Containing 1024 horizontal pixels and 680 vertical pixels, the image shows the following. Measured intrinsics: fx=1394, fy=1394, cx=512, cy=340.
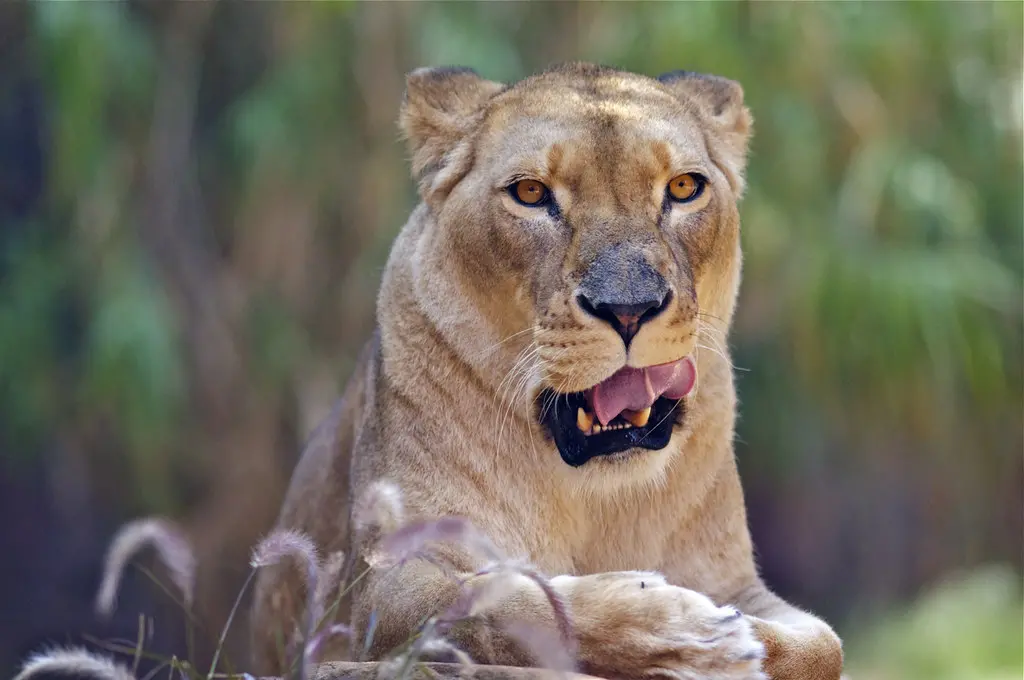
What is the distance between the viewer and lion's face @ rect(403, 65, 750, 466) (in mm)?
3102

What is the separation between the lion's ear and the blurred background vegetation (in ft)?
13.6

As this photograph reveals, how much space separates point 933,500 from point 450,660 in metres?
7.08

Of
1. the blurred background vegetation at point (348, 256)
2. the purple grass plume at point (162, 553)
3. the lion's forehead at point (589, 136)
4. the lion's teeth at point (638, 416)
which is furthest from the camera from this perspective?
the blurred background vegetation at point (348, 256)

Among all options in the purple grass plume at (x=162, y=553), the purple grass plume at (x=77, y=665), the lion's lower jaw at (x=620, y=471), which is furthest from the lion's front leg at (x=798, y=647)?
the purple grass plume at (x=77, y=665)

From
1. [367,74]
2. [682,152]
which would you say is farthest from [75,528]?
[682,152]

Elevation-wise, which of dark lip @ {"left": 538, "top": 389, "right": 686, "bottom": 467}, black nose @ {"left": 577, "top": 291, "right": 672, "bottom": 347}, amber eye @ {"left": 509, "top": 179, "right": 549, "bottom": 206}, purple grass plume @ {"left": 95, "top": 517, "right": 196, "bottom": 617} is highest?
amber eye @ {"left": 509, "top": 179, "right": 549, "bottom": 206}

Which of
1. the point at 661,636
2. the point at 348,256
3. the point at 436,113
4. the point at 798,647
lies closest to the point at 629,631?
the point at 661,636

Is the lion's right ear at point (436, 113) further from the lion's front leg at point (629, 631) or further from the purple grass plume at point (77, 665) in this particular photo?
the purple grass plume at point (77, 665)

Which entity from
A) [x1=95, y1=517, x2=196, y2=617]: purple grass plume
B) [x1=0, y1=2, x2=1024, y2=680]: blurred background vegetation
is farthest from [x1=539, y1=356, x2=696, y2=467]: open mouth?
[x1=0, y1=2, x2=1024, y2=680]: blurred background vegetation

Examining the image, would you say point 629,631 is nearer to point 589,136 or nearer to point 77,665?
point 77,665

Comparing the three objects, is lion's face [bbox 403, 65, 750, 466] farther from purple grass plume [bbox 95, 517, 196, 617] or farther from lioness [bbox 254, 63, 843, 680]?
purple grass plume [bbox 95, 517, 196, 617]

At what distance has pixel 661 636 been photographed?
278 cm

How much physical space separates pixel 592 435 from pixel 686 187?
678 millimetres

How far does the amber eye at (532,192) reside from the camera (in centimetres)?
340
